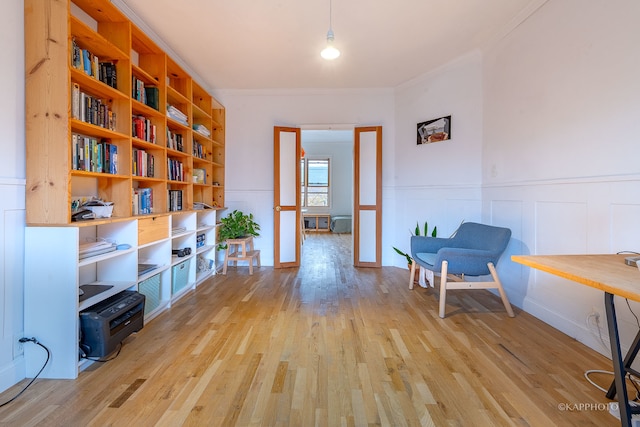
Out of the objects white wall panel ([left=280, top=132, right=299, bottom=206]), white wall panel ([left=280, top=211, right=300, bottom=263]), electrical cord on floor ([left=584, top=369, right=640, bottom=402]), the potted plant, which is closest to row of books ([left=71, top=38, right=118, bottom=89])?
the potted plant

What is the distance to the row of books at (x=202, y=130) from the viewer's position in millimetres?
3465

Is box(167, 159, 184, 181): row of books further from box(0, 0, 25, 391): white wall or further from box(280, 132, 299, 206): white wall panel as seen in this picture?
box(280, 132, 299, 206): white wall panel

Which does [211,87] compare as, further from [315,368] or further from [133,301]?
[315,368]

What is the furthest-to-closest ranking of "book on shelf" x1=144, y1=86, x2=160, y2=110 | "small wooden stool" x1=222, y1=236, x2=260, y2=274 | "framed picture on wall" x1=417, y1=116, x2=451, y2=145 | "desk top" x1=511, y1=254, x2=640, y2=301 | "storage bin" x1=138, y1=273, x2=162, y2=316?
"small wooden stool" x1=222, y1=236, x2=260, y2=274
"framed picture on wall" x1=417, y1=116, x2=451, y2=145
"book on shelf" x1=144, y1=86, x2=160, y2=110
"storage bin" x1=138, y1=273, x2=162, y2=316
"desk top" x1=511, y1=254, x2=640, y2=301

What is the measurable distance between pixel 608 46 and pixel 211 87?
13.8 feet

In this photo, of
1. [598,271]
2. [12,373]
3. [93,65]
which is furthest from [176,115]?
[598,271]

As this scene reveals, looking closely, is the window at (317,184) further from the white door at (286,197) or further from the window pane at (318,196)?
the white door at (286,197)

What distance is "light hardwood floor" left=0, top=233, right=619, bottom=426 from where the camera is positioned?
4.37ft

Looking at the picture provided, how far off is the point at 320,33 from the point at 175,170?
1.98 meters

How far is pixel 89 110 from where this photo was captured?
1.87 metres

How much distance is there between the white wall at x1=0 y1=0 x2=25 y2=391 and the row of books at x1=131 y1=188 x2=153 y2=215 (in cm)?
78

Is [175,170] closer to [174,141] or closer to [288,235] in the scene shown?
[174,141]

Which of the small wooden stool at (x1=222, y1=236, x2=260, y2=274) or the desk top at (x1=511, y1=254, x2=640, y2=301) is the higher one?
the desk top at (x1=511, y1=254, x2=640, y2=301)

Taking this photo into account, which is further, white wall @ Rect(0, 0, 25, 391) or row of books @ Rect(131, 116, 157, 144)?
row of books @ Rect(131, 116, 157, 144)
